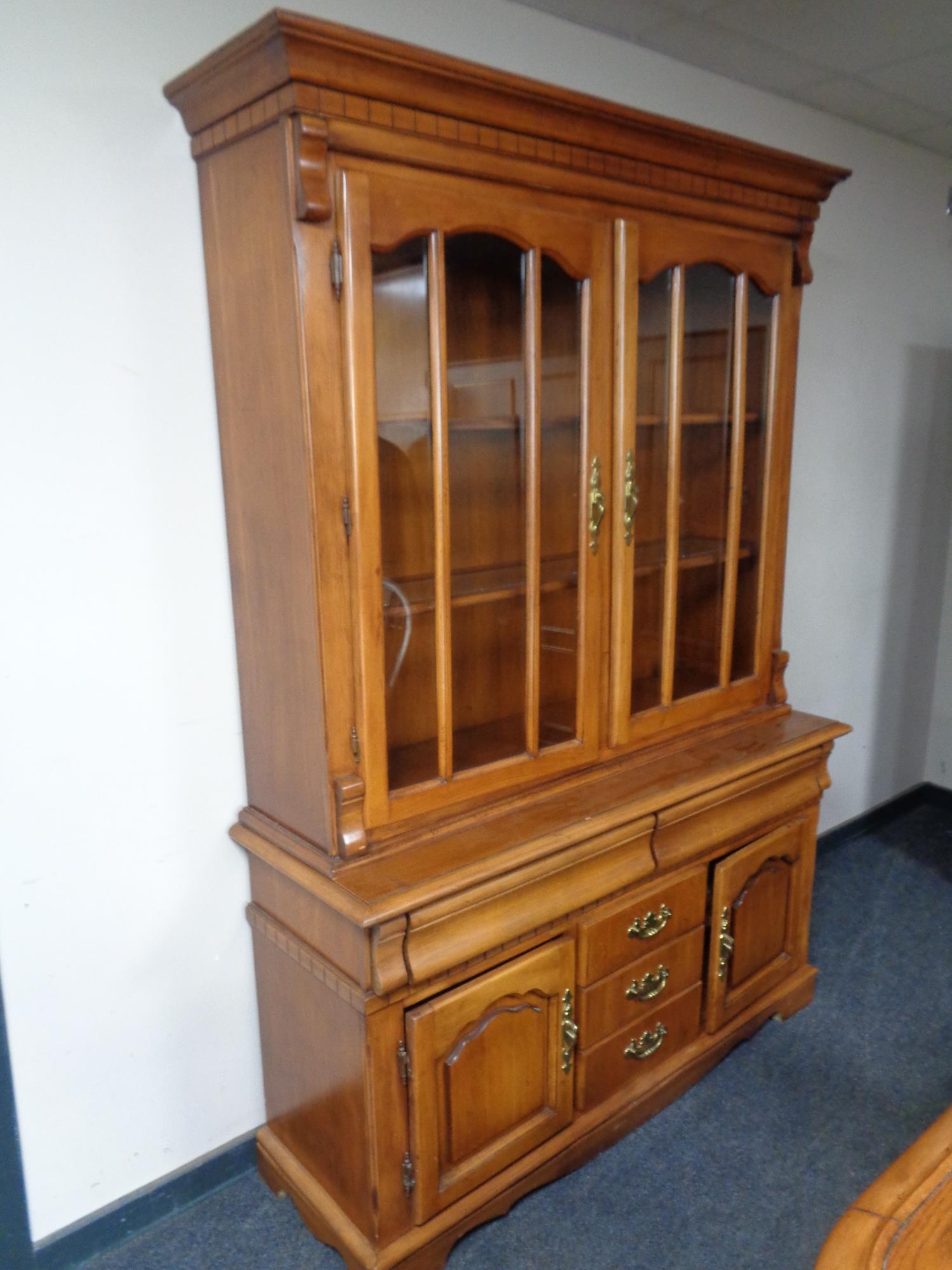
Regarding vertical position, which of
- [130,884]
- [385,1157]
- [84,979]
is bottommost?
[385,1157]

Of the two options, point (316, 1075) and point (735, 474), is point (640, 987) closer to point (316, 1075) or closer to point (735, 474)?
point (316, 1075)

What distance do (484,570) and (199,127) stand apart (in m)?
0.71

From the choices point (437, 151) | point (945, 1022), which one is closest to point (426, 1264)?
point (945, 1022)

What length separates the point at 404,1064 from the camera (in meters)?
1.29

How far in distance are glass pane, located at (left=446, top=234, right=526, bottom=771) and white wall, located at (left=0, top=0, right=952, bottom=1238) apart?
364mm

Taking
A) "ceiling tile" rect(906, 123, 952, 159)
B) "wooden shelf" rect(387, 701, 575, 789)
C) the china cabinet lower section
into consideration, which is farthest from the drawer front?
"ceiling tile" rect(906, 123, 952, 159)

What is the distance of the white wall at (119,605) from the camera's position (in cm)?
120

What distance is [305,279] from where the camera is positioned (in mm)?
1115

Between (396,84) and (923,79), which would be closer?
(396,84)

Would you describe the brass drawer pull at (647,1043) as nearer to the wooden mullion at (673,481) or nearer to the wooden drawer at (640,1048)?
the wooden drawer at (640,1048)

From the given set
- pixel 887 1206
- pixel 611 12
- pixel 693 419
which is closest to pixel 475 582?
pixel 693 419

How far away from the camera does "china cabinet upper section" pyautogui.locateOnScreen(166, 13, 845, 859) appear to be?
114 centimetres

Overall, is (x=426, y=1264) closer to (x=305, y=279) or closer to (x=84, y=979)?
(x=84, y=979)

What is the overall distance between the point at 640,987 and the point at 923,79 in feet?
6.27
